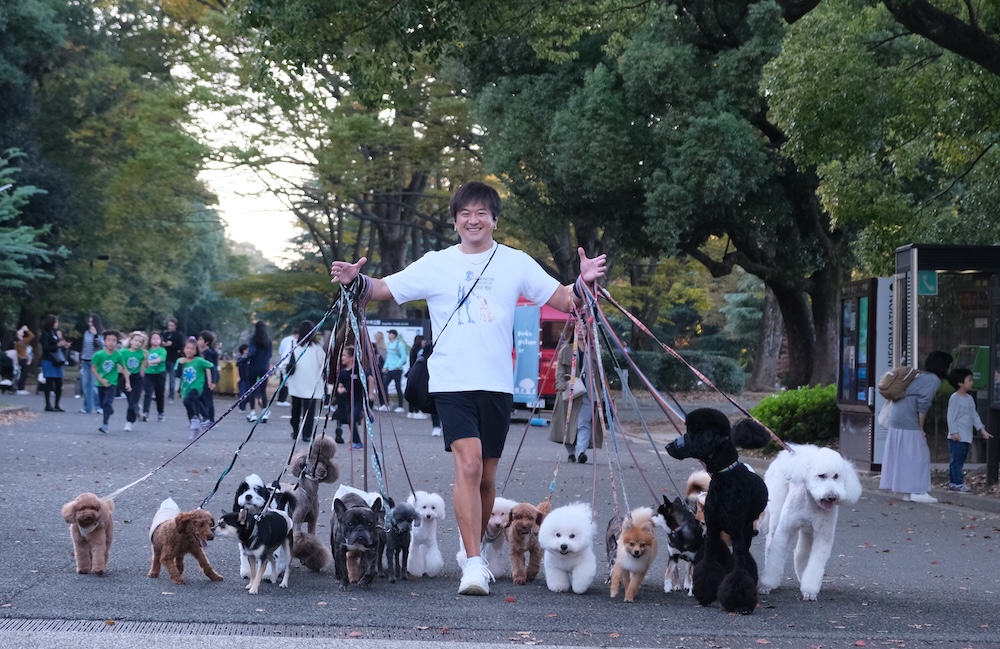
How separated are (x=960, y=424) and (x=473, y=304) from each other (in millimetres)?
8028

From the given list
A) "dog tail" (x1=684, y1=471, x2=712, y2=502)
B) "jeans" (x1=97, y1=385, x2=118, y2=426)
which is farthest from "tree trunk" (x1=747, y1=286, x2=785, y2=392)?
"dog tail" (x1=684, y1=471, x2=712, y2=502)

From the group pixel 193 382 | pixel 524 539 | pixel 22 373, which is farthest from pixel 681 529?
pixel 22 373

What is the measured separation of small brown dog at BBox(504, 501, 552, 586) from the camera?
22.6 ft

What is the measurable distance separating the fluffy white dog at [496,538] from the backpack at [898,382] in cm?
662

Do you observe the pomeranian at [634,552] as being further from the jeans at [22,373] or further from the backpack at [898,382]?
the jeans at [22,373]

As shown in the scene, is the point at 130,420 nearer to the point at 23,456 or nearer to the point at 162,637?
the point at 23,456

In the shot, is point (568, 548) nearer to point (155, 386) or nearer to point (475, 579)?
point (475, 579)

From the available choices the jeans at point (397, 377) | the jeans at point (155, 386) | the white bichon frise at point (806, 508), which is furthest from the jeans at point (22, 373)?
the white bichon frise at point (806, 508)

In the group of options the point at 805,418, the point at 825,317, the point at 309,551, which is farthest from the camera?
the point at 825,317

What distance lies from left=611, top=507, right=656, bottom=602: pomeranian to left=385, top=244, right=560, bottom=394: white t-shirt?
35.5 inches

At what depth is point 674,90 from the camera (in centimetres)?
2539

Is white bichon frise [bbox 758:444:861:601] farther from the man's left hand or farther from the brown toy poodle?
the brown toy poodle

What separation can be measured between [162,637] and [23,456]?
1003cm

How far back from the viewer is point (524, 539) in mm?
6980
